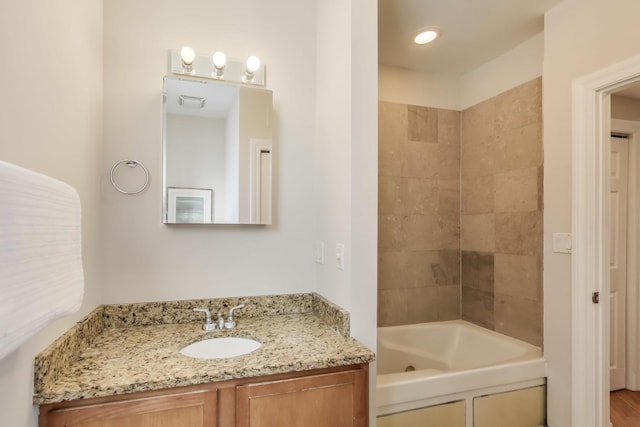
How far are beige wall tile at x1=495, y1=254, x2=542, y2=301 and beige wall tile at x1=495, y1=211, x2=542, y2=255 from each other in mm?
48

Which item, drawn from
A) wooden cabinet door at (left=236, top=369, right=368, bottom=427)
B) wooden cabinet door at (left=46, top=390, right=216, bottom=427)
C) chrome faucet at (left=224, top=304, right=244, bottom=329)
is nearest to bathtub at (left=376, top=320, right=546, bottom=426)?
wooden cabinet door at (left=236, top=369, right=368, bottom=427)

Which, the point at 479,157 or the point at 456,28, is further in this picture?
the point at 479,157

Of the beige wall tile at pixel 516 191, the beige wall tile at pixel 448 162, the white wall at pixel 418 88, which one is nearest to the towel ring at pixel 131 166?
the white wall at pixel 418 88

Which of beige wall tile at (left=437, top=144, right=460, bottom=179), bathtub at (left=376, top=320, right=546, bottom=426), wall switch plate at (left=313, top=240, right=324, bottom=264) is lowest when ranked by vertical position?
bathtub at (left=376, top=320, right=546, bottom=426)

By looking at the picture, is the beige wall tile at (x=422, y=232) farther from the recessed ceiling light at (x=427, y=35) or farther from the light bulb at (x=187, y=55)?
the light bulb at (x=187, y=55)

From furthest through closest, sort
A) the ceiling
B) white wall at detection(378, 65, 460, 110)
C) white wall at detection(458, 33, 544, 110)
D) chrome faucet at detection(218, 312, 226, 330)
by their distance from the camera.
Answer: white wall at detection(378, 65, 460, 110)
white wall at detection(458, 33, 544, 110)
the ceiling
chrome faucet at detection(218, 312, 226, 330)

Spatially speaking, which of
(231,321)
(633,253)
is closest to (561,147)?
(633,253)

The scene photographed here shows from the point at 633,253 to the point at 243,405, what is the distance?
3288 mm

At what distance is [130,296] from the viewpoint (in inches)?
65.6

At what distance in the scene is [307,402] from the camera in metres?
1.27

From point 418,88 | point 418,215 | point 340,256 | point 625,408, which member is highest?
point 418,88

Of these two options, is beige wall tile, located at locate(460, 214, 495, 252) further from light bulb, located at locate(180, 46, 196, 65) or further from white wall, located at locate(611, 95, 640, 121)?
light bulb, located at locate(180, 46, 196, 65)

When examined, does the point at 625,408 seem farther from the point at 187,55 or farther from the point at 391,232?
the point at 187,55

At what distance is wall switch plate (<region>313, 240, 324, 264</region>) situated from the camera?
1.86 metres
